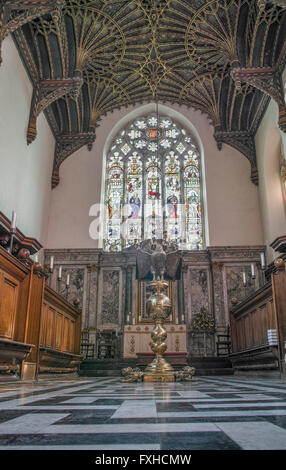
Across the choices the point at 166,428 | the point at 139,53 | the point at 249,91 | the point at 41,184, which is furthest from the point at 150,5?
the point at 166,428

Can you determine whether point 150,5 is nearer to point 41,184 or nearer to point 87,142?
point 87,142

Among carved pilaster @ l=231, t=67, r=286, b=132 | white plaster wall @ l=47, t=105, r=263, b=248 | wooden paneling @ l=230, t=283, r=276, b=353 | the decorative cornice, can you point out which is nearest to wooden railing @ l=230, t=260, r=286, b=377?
wooden paneling @ l=230, t=283, r=276, b=353

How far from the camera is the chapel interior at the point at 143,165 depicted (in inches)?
380

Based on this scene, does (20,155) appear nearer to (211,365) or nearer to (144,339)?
(144,339)

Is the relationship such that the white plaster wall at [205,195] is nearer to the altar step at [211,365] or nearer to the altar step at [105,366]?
the altar step at [211,365]

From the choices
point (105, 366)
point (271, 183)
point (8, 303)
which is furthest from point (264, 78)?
point (8, 303)

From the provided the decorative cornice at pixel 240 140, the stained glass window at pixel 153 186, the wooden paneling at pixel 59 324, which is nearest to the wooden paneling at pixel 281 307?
the wooden paneling at pixel 59 324

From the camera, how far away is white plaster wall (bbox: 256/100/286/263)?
12250 millimetres

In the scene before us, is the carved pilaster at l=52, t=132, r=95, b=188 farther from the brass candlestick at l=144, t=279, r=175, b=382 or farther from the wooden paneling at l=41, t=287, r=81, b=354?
the brass candlestick at l=144, t=279, r=175, b=382

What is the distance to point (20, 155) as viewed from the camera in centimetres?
1038

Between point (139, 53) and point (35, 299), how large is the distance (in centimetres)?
1060

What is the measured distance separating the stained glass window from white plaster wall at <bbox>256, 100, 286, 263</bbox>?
100 inches

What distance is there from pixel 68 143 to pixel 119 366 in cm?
895

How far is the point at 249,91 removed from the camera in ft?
41.7
